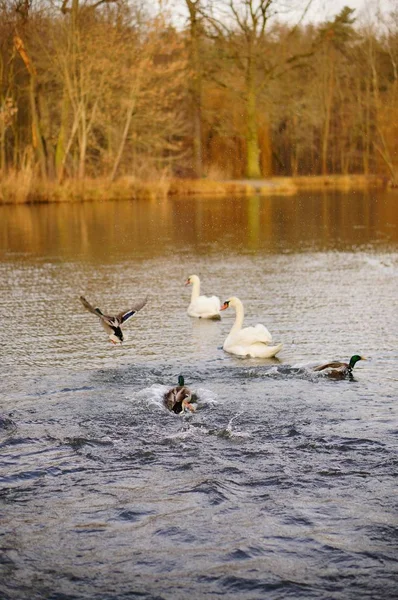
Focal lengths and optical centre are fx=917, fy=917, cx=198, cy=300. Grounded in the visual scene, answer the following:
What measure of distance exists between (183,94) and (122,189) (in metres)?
11.2

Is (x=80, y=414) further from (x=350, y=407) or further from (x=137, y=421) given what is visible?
(x=350, y=407)

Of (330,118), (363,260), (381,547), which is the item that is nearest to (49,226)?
(363,260)

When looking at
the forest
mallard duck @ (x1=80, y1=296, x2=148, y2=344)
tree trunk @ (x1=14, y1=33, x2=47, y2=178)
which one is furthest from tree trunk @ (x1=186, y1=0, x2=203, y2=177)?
mallard duck @ (x1=80, y1=296, x2=148, y2=344)

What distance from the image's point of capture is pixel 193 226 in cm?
2714

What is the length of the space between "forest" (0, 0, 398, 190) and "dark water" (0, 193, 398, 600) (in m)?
26.8

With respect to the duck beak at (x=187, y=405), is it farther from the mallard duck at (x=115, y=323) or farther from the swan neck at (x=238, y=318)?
the swan neck at (x=238, y=318)

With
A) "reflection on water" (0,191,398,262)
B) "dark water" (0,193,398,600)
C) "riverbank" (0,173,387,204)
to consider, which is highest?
"riverbank" (0,173,387,204)

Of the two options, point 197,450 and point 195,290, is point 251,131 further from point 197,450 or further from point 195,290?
point 197,450

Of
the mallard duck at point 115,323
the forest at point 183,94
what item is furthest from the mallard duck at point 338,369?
the forest at point 183,94

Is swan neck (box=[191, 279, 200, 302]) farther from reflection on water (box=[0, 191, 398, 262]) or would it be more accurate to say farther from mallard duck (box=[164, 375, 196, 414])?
reflection on water (box=[0, 191, 398, 262])

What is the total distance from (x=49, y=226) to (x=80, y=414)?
19.8 meters

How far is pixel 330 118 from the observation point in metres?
61.1

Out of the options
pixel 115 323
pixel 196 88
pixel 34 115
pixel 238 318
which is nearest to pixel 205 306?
pixel 238 318

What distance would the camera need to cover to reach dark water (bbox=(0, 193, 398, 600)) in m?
5.22
